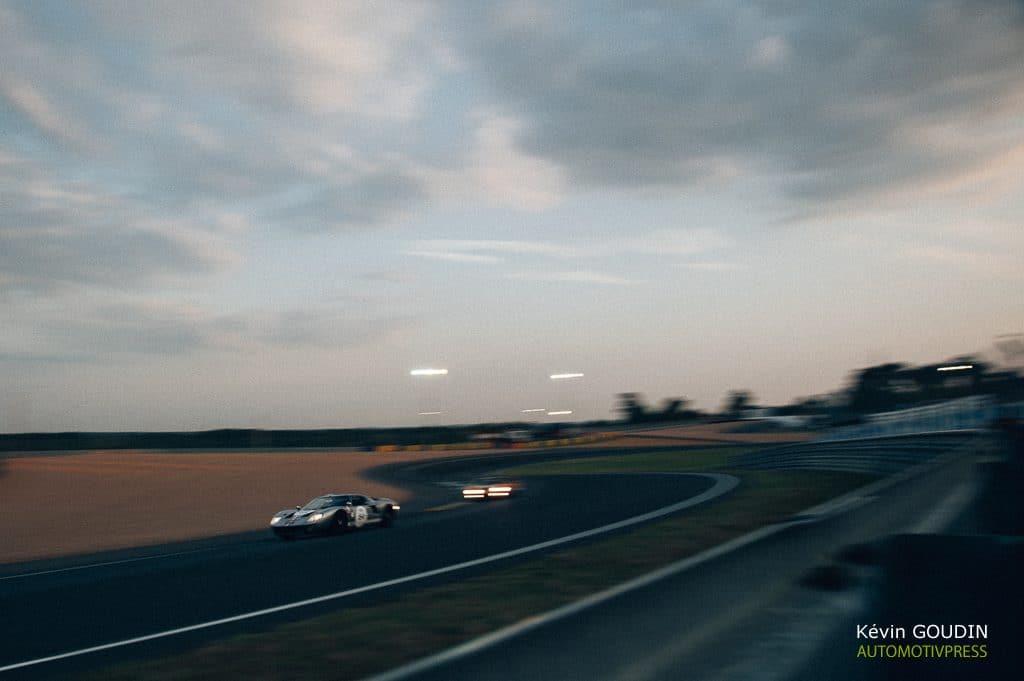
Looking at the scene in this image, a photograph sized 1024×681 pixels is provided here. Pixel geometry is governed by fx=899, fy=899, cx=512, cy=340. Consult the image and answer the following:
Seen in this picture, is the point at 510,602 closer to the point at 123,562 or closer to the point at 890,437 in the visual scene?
the point at 123,562

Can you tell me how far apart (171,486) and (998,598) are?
148 feet

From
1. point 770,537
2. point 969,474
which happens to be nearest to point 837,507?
point 770,537

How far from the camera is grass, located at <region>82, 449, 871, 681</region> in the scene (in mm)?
6871

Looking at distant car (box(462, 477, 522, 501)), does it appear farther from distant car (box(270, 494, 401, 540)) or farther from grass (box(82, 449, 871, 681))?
grass (box(82, 449, 871, 681))

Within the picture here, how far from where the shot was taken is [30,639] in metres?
9.91

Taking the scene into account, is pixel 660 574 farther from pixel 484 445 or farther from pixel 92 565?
pixel 484 445

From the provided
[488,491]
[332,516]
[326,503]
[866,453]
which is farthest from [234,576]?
[866,453]

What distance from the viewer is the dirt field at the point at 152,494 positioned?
2541cm

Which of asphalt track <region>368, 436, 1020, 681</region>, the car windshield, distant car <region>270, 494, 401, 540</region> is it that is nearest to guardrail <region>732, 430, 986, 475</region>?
asphalt track <region>368, 436, 1020, 681</region>

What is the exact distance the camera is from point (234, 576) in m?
14.4

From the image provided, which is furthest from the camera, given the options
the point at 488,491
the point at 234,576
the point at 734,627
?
the point at 488,491

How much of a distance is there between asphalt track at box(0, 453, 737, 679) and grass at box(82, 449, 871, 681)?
111cm

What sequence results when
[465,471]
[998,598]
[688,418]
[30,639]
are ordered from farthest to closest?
1. [688,418]
2. [465,471]
3. [30,639]
4. [998,598]

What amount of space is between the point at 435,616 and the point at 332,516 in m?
14.8
